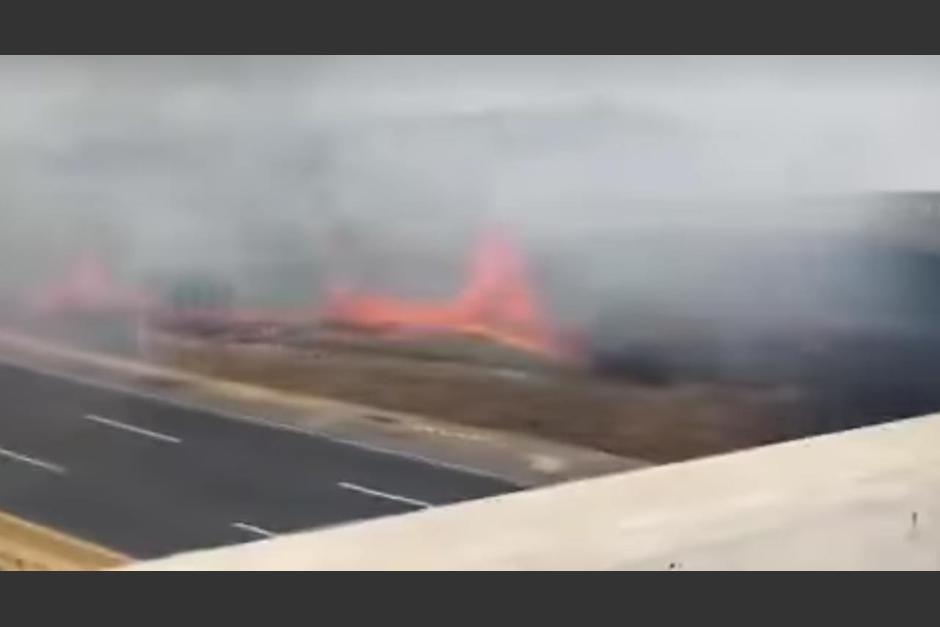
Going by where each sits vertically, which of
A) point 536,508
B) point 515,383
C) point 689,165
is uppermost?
point 689,165

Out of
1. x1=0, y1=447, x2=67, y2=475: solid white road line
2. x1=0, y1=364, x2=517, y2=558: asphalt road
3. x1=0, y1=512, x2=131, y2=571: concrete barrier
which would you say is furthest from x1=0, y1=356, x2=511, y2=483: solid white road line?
x1=0, y1=512, x2=131, y2=571: concrete barrier

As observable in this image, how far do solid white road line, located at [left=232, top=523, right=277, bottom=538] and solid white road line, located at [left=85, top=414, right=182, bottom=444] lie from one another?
0.21 metres

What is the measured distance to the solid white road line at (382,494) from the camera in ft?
10.5

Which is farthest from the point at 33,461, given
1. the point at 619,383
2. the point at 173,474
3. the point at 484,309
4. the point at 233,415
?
the point at 619,383

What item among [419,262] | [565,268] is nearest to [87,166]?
[419,262]

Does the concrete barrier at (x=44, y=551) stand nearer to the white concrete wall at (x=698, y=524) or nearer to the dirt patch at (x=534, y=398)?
the white concrete wall at (x=698, y=524)

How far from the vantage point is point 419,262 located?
3.20m

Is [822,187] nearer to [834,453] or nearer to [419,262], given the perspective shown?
[834,453]

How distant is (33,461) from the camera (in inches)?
114

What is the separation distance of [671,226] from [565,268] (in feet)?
0.89

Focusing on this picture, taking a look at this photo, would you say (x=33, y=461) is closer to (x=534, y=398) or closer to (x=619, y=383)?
(x=534, y=398)

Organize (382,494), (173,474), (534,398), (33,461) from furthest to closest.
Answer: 1. (534,398)
2. (382,494)
3. (173,474)
4. (33,461)

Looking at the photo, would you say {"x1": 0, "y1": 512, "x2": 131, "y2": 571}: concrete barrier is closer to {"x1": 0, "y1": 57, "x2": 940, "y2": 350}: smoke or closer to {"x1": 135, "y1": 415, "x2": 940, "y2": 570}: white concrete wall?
{"x1": 135, "y1": 415, "x2": 940, "y2": 570}: white concrete wall

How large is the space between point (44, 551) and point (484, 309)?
1.00 m
